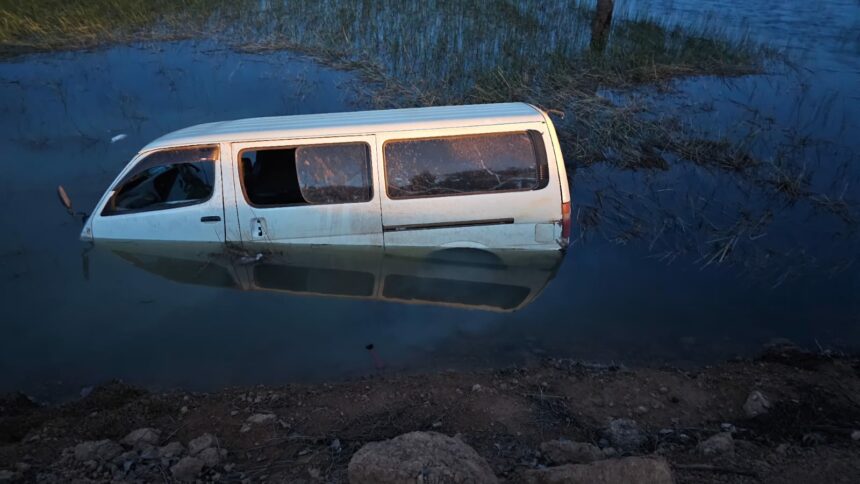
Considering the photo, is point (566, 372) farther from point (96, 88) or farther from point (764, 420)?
point (96, 88)

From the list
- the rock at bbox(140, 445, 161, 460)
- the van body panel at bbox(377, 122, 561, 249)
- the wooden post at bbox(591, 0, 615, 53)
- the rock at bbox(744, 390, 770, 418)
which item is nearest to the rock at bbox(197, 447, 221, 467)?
the rock at bbox(140, 445, 161, 460)

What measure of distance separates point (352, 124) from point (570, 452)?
3980 millimetres

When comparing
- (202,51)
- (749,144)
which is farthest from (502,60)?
(202,51)

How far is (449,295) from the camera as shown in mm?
7066

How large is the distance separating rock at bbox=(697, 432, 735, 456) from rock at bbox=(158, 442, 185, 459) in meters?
3.25

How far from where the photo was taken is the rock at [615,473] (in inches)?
138

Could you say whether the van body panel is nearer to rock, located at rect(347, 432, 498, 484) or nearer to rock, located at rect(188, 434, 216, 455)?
rock, located at rect(188, 434, 216, 455)

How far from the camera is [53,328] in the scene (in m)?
6.53

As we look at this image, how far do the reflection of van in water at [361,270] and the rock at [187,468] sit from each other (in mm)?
3041

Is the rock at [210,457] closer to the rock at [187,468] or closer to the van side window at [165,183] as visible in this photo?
the rock at [187,468]

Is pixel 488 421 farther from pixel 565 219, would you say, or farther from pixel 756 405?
pixel 565 219

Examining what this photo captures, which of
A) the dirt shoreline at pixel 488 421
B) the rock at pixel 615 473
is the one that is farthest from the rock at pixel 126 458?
the rock at pixel 615 473

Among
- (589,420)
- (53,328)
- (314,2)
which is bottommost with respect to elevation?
(53,328)

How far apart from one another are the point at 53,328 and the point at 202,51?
10.3 metres
